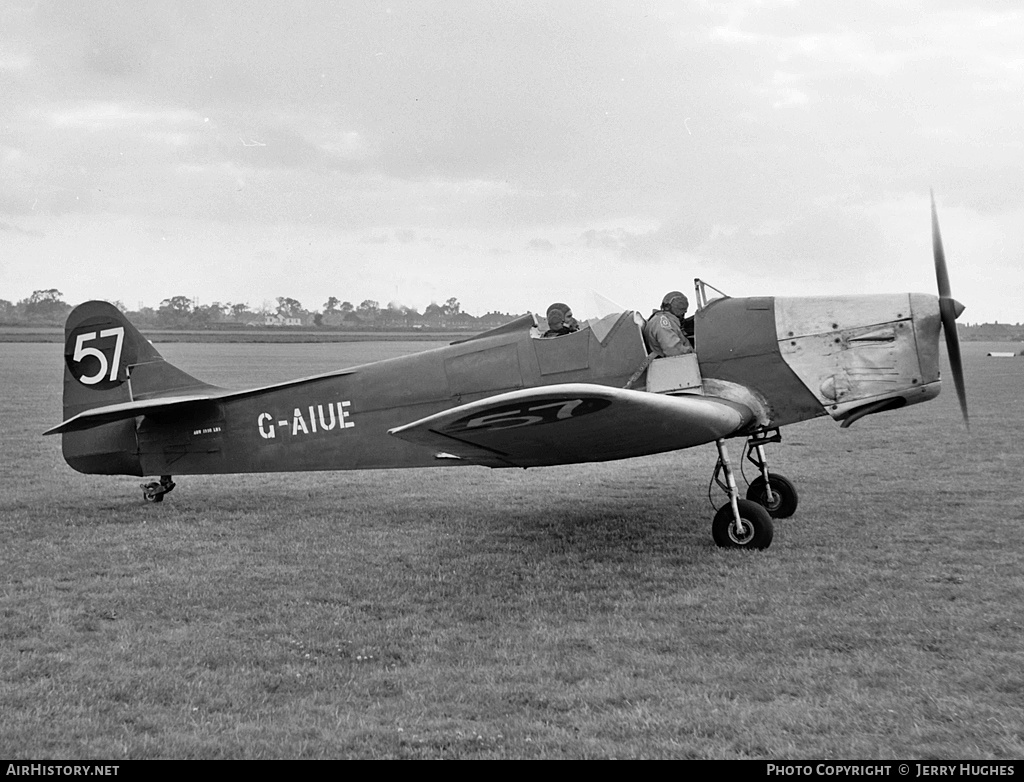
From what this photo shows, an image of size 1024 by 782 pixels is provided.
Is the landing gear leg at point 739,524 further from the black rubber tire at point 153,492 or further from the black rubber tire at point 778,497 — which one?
the black rubber tire at point 153,492

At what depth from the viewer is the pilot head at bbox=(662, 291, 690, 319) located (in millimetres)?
7656

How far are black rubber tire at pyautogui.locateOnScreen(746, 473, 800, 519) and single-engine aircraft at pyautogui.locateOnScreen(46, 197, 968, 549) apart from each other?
1cm

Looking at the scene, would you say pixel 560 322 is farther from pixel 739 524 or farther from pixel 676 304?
pixel 739 524

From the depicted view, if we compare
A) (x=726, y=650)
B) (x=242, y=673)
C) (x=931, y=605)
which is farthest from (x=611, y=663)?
(x=931, y=605)

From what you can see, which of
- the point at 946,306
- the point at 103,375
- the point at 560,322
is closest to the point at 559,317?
the point at 560,322

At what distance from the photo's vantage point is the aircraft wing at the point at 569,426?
536 cm

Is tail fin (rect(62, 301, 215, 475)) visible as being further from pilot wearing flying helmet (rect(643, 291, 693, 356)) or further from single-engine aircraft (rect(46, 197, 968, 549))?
pilot wearing flying helmet (rect(643, 291, 693, 356))

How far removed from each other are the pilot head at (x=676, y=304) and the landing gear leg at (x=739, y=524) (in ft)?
4.68

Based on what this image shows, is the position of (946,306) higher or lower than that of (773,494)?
higher

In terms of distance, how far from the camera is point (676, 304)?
767 cm

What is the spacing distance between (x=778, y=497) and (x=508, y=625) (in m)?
3.87

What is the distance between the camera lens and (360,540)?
7.21m

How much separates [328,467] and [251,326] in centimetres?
8508

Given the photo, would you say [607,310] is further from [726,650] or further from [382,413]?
[726,650]
